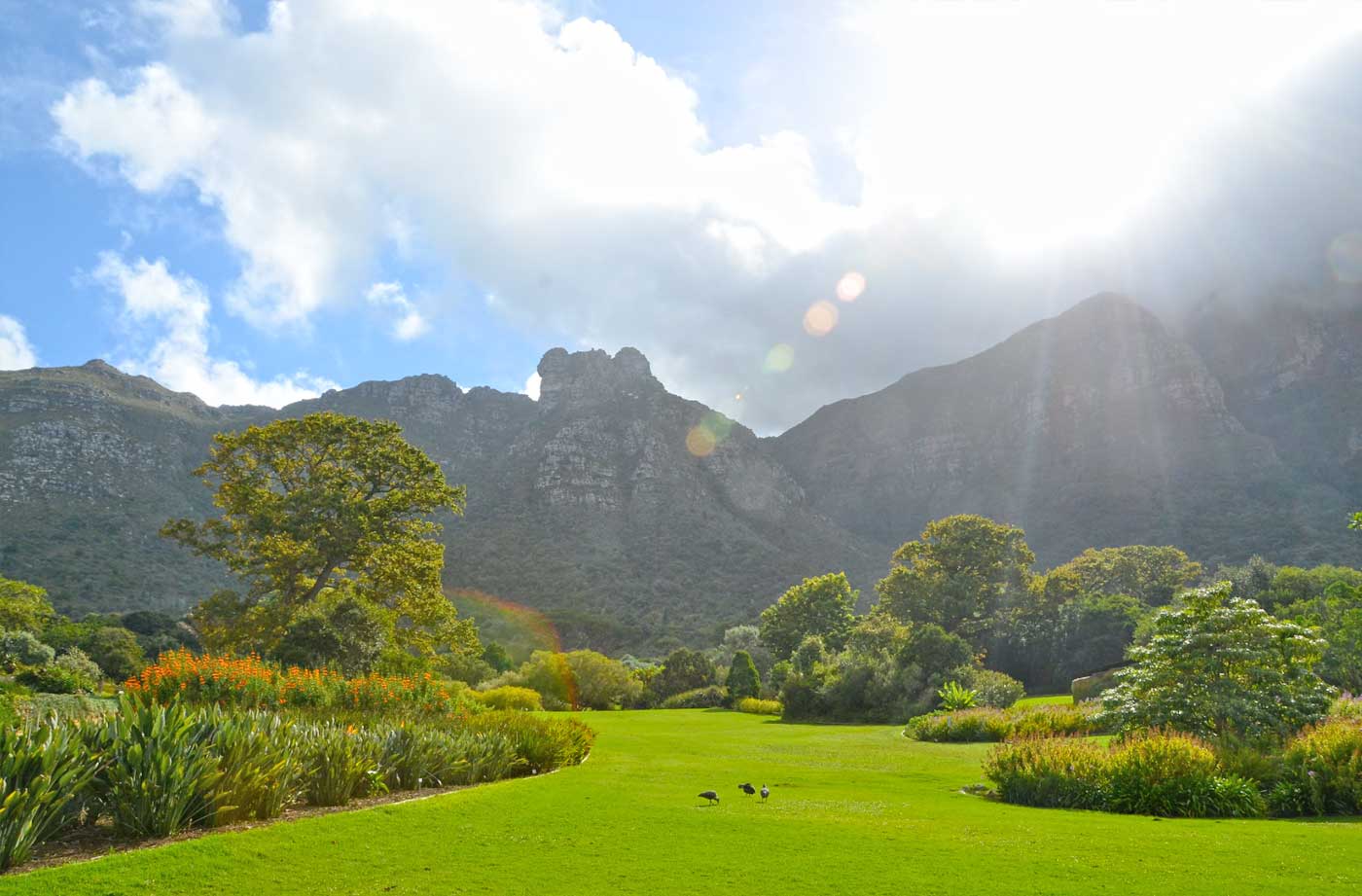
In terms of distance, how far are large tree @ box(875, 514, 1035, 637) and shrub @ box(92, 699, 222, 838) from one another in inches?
1894

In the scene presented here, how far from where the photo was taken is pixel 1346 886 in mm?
6492

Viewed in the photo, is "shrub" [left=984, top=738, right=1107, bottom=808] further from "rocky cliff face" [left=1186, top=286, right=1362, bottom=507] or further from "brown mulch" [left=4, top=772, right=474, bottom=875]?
"rocky cliff face" [left=1186, top=286, right=1362, bottom=507]

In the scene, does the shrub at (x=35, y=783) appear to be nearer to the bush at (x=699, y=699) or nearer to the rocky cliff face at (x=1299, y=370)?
the bush at (x=699, y=699)

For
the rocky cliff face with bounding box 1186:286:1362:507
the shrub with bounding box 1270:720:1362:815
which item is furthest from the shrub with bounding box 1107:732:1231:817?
the rocky cliff face with bounding box 1186:286:1362:507

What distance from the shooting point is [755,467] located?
108000 mm

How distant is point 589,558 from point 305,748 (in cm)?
7168

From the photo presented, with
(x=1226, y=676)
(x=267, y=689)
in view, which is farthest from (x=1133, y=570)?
(x=267, y=689)

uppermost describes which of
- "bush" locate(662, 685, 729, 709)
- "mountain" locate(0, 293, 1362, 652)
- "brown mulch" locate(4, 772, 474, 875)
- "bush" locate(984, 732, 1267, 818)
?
"mountain" locate(0, 293, 1362, 652)

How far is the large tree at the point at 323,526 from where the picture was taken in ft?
89.9

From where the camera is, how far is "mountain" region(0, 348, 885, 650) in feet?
204

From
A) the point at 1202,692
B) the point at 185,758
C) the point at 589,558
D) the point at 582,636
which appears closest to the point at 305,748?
the point at 185,758

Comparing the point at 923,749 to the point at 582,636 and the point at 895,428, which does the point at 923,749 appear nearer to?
the point at 582,636

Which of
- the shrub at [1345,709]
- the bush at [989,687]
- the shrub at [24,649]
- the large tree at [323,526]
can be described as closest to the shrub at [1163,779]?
the shrub at [1345,709]

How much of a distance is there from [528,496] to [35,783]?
274 feet
